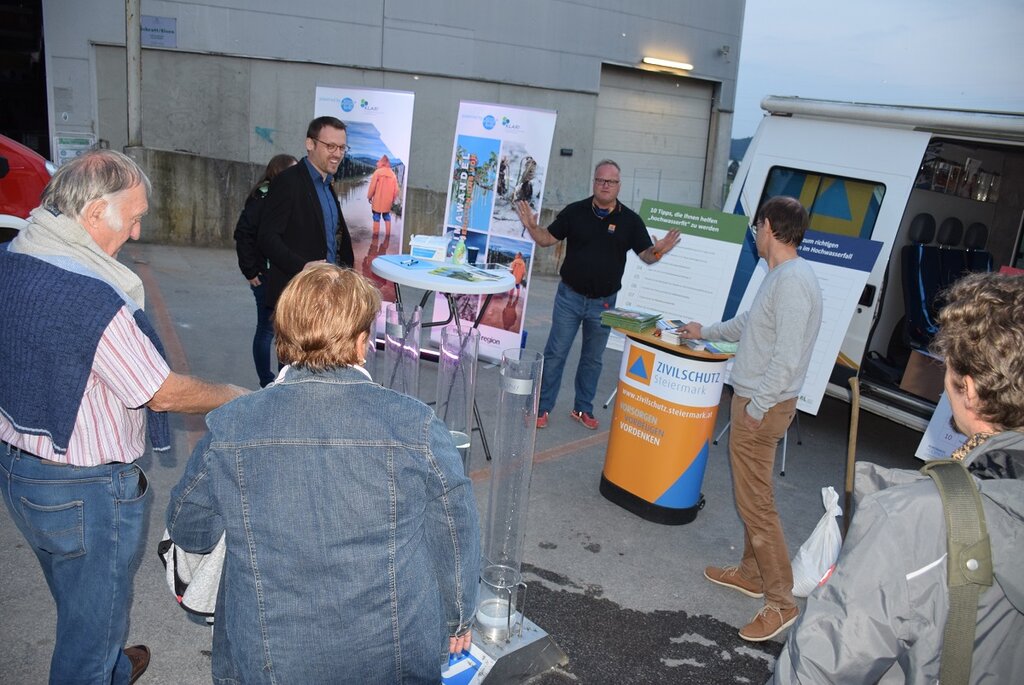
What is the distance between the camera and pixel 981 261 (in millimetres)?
6918

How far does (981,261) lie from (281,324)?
7.06 metres

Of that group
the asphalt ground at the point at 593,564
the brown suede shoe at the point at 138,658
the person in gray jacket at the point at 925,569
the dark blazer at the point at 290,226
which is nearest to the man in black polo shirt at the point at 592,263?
the asphalt ground at the point at 593,564

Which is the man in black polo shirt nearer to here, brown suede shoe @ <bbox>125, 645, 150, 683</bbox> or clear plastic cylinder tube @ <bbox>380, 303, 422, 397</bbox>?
clear plastic cylinder tube @ <bbox>380, 303, 422, 397</bbox>

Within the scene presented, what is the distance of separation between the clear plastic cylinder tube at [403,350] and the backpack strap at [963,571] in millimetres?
2445

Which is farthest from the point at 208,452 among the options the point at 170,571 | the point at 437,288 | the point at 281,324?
the point at 437,288

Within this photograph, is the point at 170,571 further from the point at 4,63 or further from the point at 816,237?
the point at 4,63

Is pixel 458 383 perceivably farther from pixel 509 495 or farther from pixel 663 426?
pixel 663 426

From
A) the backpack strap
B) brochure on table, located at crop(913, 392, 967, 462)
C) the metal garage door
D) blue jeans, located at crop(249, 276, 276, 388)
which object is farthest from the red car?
the metal garage door

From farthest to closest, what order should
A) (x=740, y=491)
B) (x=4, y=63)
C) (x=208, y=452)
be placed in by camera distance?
(x=4, y=63), (x=740, y=491), (x=208, y=452)

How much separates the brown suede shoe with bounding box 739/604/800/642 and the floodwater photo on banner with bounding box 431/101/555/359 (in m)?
3.39

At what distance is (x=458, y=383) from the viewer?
3.46m

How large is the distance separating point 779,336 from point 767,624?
1269 mm

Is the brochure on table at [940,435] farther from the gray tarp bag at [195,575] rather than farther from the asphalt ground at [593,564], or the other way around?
the gray tarp bag at [195,575]

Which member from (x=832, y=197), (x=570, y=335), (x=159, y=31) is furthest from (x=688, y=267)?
(x=159, y=31)
